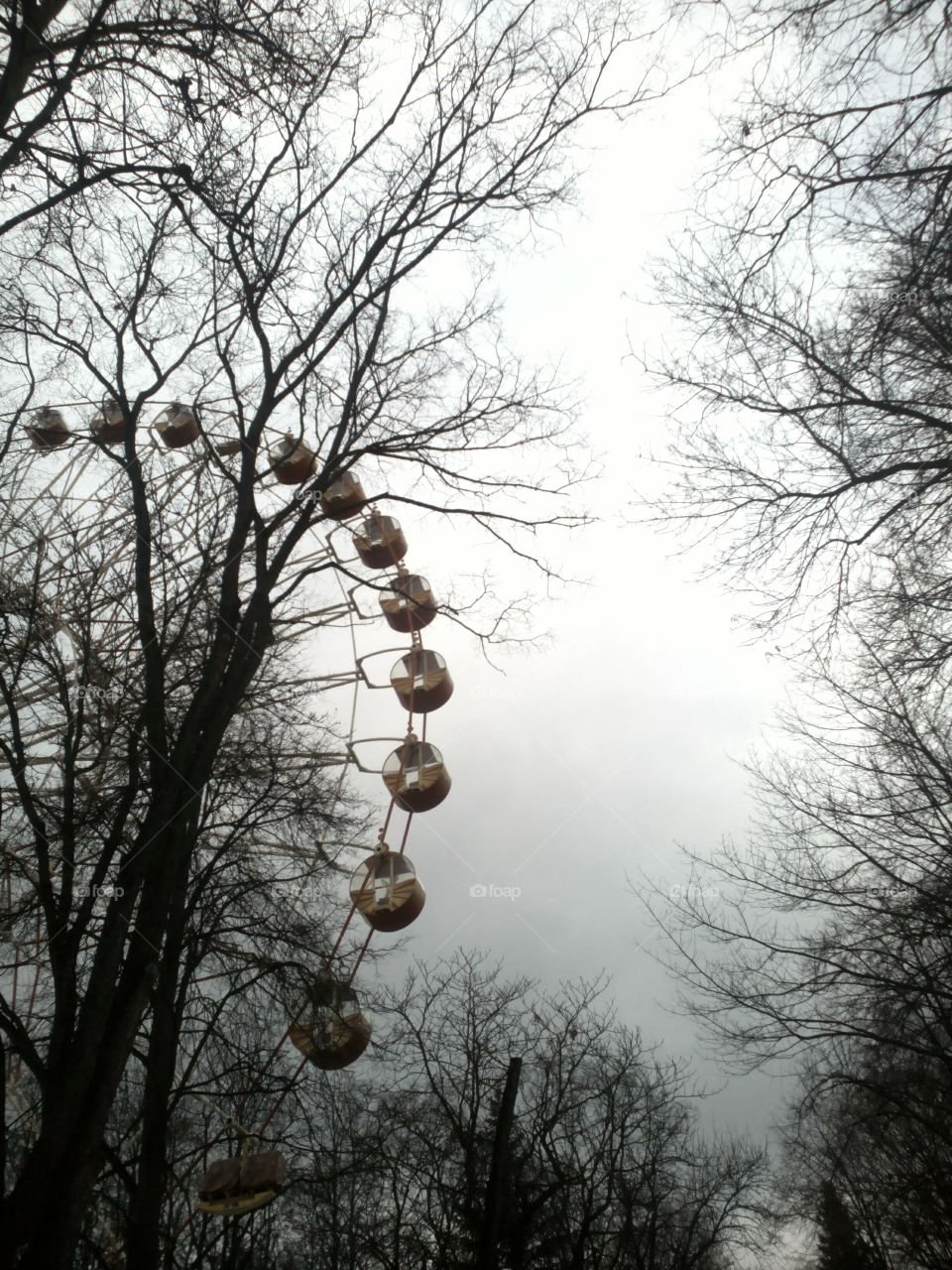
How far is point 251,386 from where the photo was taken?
7809 mm

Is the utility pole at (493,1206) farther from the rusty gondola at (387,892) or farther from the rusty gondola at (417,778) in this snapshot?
the rusty gondola at (417,778)

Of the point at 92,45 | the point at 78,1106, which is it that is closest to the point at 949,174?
the point at 92,45

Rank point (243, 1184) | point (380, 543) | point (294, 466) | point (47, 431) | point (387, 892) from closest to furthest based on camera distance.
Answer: point (243, 1184) < point (47, 431) < point (387, 892) < point (294, 466) < point (380, 543)

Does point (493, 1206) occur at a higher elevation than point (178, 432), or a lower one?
lower

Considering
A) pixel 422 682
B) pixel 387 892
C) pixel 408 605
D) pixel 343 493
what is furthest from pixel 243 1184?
pixel 343 493

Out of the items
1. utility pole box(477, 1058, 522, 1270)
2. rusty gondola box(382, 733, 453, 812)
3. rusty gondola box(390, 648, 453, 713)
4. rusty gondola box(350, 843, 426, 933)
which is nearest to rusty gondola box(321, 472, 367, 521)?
rusty gondola box(390, 648, 453, 713)

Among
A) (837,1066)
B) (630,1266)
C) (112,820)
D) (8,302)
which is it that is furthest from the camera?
(630,1266)

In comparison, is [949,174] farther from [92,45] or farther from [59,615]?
[59,615]

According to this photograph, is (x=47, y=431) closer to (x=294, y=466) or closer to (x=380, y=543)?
(x=294, y=466)

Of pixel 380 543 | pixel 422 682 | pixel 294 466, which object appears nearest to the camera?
pixel 422 682

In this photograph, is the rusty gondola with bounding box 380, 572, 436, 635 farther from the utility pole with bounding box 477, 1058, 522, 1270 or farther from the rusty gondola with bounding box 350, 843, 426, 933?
the utility pole with bounding box 477, 1058, 522, 1270

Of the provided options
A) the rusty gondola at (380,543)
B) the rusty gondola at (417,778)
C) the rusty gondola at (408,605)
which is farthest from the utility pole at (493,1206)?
the rusty gondola at (380,543)

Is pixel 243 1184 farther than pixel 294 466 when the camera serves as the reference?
No

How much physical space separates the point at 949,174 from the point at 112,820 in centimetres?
689
